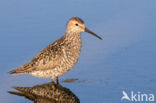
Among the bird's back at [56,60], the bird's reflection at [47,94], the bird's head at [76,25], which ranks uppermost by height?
the bird's head at [76,25]

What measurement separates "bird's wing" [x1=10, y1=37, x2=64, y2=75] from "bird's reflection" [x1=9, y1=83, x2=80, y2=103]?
0.41 meters

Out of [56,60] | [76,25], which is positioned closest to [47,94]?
[56,60]

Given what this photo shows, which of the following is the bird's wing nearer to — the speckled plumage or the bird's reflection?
the speckled plumage

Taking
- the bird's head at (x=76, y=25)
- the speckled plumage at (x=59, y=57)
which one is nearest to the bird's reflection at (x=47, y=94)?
the speckled plumage at (x=59, y=57)

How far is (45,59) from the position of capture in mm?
9602

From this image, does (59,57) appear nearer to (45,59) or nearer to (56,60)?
(56,60)

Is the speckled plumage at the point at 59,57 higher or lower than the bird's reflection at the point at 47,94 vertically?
higher

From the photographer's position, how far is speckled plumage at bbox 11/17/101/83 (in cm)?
946

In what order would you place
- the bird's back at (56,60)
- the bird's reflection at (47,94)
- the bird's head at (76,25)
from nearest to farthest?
the bird's reflection at (47,94) < the bird's back at (56,60) < the bird's head at (76,25)

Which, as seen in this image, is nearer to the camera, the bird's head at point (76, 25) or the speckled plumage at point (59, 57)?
the speckled plumage at point (59, 57)

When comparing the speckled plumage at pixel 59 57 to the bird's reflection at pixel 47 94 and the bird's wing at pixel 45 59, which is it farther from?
the bird's reflection at pixel 47 94

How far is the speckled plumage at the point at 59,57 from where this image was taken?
31.0 feet

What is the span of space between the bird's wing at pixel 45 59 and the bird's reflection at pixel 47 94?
413 mm

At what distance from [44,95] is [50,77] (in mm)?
1130
